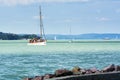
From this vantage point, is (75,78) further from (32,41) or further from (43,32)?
(32,41)

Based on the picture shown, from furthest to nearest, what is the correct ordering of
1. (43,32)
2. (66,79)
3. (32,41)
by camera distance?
(32,41) < (43,32) < (66,79)

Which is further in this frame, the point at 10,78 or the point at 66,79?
the point at 10,78

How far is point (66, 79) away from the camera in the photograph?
624 inches

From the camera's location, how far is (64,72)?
17.9m

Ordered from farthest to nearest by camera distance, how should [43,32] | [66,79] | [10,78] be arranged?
[43,32] < [10,78] < [66,79]

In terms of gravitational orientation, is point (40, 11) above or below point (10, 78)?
above

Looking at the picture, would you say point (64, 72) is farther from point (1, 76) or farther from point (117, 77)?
point (1, 76)

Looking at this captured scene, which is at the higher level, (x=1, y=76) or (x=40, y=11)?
(x=40, y=11)

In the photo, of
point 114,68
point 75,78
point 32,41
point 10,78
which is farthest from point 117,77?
point 32,41

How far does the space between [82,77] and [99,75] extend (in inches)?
23.8

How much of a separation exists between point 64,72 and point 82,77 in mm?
1865

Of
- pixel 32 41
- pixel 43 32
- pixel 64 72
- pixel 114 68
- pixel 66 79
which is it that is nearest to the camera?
pixel 66 79

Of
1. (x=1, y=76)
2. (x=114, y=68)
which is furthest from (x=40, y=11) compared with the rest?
(x=114, y=68)

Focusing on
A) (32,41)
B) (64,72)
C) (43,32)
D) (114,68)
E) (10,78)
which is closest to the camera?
(64,72)
